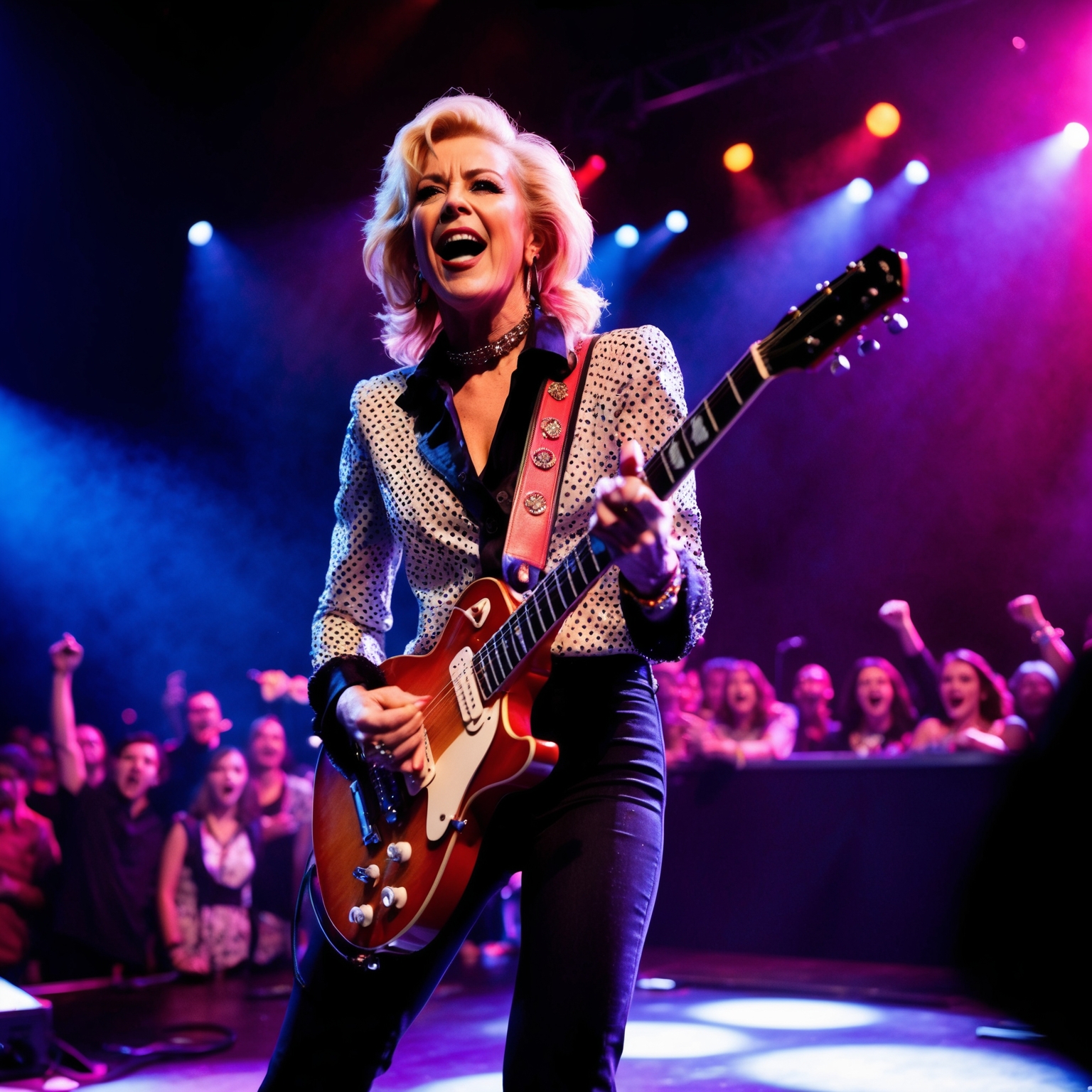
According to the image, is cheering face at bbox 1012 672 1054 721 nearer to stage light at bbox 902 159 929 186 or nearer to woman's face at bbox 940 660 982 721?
woman's face at bbox 940 660 982 721

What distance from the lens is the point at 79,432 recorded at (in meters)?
10.1

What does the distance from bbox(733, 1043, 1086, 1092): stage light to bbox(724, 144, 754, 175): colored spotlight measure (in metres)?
8.80

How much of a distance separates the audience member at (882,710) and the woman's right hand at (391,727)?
23.0 ft

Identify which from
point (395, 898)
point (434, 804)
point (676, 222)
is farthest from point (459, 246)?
point (676, 222)

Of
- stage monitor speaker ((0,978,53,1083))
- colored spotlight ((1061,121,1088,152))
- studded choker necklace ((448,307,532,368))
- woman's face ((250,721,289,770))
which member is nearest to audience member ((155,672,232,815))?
woman's face ((250,721,289,770))

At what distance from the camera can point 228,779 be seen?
7.96 metres

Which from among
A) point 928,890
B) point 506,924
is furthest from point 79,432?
point 928,890

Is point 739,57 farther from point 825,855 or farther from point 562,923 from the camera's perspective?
point 562,923

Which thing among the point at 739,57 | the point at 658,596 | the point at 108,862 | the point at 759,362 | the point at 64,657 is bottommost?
the point at 108,862

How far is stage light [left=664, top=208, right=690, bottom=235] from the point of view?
11.8m

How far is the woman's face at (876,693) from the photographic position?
866 cm

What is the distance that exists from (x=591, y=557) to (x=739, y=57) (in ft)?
31.0

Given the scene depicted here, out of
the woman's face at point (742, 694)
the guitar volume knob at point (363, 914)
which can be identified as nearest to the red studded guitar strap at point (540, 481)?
the guitar volume knob at point (363, 914)

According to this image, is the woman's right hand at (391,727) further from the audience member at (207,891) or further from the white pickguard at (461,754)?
the audience member at (207,891)
